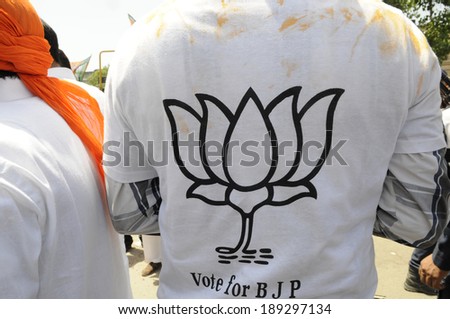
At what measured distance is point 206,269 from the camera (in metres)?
1.10

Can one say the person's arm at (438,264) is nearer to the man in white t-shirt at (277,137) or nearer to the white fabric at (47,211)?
the man in white t-shirt at (277,137)

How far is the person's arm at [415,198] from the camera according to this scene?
108 centimetres

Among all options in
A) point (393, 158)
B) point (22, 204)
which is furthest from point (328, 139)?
point (22, 204)

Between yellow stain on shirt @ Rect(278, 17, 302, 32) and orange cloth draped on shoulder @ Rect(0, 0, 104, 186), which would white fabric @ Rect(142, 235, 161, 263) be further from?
yellow stain on shirt @ Rect(278, 17, 302, 32)

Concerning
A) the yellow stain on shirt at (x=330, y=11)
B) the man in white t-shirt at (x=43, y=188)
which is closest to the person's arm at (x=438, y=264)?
the yellow stain on shirt at (x=330, y=11)

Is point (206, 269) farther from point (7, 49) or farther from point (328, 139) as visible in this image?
point (7, 49)

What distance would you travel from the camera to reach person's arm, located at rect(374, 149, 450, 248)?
1078mm

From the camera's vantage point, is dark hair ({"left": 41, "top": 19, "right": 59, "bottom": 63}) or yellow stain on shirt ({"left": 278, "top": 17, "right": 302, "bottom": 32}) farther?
dark hair ({"left": 41, "top": 19, "right": 59, "bottom": 63})

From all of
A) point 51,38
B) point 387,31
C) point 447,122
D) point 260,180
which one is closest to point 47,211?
point 260,180

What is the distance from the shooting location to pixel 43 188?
997 mm

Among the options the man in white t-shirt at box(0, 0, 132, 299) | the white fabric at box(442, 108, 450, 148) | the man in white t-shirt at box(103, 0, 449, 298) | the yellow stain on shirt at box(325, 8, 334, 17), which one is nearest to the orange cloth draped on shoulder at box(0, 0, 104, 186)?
the man in white t-shirt at box(0, 0, 132, 299)

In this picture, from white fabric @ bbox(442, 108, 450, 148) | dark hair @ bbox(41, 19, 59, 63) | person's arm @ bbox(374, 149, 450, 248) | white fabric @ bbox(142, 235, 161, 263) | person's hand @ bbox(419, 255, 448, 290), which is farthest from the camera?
white fabric @ bbox(142, 235, 161, 263)

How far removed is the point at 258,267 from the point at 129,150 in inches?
18.4

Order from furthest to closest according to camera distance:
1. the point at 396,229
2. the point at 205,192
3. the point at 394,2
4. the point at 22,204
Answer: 1. the point at 394,2
2. the point at 396,229
3. the point at 205,192
4. the point at 22,204
